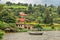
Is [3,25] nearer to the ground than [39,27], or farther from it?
farther from it

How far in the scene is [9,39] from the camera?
720 inches

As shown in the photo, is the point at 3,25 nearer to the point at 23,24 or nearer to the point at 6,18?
the point at 6,18

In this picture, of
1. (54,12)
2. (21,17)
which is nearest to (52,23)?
(21,17)

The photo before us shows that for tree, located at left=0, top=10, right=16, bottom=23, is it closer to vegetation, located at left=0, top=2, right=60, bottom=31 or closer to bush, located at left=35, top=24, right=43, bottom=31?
vegetation, located at left=0, top=2, right=60, bottom=31

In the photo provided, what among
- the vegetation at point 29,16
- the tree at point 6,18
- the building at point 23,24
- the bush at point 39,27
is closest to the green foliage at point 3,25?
the vegetation at point 29,16

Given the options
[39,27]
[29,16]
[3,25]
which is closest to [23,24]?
[39,27]

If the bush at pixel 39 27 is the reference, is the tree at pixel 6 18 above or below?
above

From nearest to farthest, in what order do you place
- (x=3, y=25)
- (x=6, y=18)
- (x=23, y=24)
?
(x=3, y=25)
(x=6, y=18)
(x=23, y=24)

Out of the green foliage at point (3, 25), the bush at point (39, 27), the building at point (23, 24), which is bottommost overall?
the bush at point (39, 27)

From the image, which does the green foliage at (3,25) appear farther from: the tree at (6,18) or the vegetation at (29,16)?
the tree at (6,18)

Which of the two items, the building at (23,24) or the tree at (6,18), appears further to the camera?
the building at (23,24)

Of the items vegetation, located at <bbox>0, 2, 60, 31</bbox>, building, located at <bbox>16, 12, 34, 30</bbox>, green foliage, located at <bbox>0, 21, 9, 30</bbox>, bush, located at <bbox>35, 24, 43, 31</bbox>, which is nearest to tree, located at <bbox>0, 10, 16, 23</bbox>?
vegetation, located at <bbox>0, 2, 60, 31</bbox>

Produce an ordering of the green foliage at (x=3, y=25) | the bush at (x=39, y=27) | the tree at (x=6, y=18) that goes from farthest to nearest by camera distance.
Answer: the bush at (x=39, y=27), the tree at (x=6, y=18), the green foliage at (x=3, y=25)

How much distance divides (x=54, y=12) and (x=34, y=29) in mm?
7614
